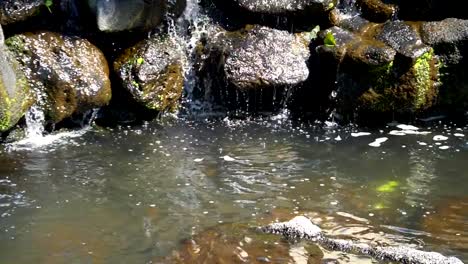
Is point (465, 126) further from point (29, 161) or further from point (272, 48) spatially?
point (29, 161)

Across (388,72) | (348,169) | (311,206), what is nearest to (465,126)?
(388,72)

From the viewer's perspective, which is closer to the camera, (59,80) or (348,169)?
(348,169)

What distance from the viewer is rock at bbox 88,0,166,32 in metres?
9.87

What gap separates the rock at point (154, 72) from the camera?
10.1 m

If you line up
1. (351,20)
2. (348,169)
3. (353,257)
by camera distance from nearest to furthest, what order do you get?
(353,257) → (348,169) → (351,20)

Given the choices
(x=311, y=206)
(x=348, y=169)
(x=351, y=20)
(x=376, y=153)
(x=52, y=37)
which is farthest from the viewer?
(x=351, y=20)

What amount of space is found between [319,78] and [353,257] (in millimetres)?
6035

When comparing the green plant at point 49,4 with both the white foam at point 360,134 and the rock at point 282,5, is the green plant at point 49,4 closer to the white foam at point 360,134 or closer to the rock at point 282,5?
the rock at point 282,5

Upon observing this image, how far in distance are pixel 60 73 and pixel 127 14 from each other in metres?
1.58

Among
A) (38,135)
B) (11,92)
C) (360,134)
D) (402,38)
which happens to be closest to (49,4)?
(11,92)

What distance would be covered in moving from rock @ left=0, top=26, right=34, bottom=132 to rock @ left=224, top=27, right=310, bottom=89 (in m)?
3.49

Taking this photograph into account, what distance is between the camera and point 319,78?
36.4 feet

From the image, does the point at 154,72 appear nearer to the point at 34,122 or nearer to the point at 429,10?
the point at 34,122

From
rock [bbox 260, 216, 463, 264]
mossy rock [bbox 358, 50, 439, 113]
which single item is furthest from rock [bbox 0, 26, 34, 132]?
mossy rock [bbox 358, 50, 439, 113]
